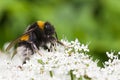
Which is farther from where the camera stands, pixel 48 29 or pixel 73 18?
pixel 73 18

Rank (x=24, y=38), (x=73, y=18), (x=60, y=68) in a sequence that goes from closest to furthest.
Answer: (x=60, y=68) < (x=24, y=38) < (x=73, y=18)

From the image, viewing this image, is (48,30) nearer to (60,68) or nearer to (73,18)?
(60,68)

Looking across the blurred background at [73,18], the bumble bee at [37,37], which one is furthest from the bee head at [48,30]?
the blurred background at [73,18]

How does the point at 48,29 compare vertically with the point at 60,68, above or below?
above

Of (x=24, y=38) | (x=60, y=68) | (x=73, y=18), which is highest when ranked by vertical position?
(x=73, y=18)

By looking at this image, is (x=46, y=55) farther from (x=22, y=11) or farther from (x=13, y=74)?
(x=22, y=11)

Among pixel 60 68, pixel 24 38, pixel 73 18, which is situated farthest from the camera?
pixel 73 18

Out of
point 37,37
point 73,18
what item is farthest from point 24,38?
point 73,18
